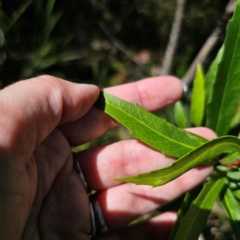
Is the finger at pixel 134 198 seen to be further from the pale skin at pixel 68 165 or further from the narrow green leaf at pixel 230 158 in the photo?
the narrow green leaf at pixel 230 158

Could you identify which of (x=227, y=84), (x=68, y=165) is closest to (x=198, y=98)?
(x=227, y=84)

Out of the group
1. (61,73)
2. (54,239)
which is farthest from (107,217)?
(61,73)

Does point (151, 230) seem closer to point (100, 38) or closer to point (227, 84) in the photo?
point (227, 84)

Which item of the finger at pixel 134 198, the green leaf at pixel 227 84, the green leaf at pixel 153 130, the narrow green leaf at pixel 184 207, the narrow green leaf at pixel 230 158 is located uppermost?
the green leaf at pixel 227 84

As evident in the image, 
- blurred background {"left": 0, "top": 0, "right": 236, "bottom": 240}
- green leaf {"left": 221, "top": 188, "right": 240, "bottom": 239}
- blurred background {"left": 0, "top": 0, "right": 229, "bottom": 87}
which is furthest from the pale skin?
blurred background {"left": 0, "top": 0, "right": 229, "bottom": 87}

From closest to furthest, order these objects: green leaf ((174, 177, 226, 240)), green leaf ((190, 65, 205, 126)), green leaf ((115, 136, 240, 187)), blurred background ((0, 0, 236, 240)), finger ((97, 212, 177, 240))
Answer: green leaf ((115, 136, 240, 187)) < green leaf ((174, 177, 226, 240)) < green leaf ((190, 65, 205, 126)) < finger ((97, 212, 177, 240)) < blurred background ((0, 0, 236, 240))

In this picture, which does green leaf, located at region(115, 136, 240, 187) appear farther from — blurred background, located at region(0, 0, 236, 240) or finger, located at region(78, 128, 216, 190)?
blurred background, located at region(0, 0, 236, 240)

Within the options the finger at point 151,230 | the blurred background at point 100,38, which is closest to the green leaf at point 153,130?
the finger at point 151,230

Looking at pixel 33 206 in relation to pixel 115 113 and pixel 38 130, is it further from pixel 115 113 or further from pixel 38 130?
pixel 115 113

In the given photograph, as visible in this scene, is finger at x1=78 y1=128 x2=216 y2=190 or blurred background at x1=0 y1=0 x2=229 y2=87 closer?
finger at x1=78 y1=128 x2=216 y2=190
